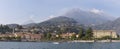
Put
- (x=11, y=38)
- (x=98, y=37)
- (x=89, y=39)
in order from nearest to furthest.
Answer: (x=89, y=39) → (x=98, y=37) → (x=11, y=38)

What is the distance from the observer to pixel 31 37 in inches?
6526

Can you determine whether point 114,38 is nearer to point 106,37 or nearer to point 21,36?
point 106,37

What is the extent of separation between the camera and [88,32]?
138 meters

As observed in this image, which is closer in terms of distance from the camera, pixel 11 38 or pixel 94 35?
pixel 94 35

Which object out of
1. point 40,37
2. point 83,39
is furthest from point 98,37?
point 40,37

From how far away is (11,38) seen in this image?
15862 cm

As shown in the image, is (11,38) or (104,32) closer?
(104,32)

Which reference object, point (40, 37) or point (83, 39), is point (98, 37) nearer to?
point (83, 39)

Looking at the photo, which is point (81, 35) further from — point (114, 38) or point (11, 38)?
point (11, 38)

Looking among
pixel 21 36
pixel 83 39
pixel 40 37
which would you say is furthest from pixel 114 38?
pixel 21 36

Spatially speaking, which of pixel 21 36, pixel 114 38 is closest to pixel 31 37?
pixel 21 36

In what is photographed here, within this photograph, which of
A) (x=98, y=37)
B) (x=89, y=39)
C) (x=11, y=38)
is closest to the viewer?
(x=89, y=39)

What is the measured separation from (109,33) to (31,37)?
123 ft

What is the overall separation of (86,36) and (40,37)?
31120 millimetres
